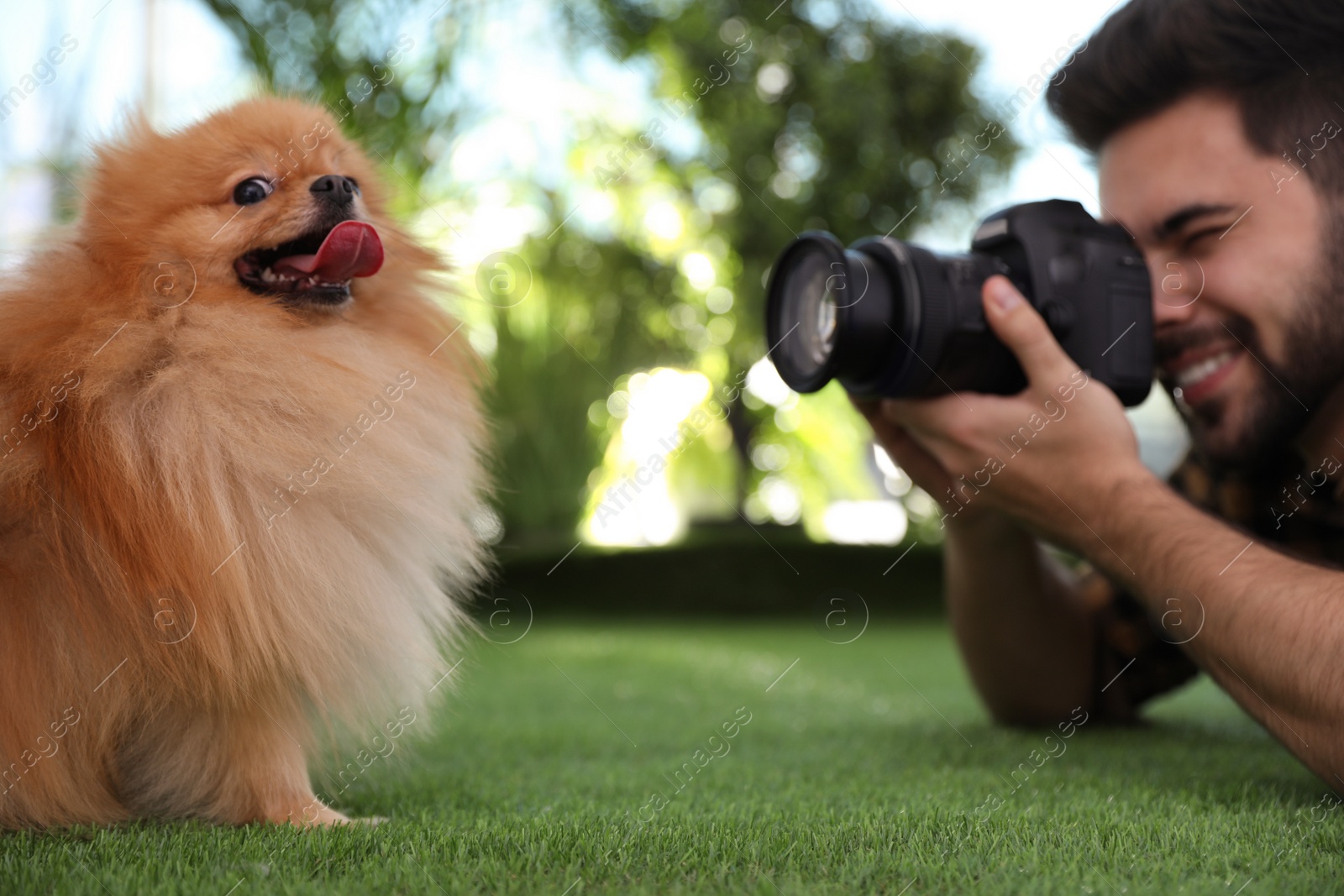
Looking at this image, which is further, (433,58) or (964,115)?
(964,115)

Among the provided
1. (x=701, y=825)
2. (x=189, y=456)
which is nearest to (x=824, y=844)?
(x=701, y=825)

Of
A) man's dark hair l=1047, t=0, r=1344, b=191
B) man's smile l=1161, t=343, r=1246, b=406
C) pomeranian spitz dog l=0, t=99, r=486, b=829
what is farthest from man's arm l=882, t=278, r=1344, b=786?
pomeranian spitz dog l=0, t=99, r=486, b=829

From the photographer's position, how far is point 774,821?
1.06 metres

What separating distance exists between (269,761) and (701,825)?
49 centimetres

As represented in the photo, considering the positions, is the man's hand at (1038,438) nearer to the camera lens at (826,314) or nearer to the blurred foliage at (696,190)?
the camera lens at (826,314)

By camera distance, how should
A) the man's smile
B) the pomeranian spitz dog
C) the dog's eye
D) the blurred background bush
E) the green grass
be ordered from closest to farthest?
the green grass
the pomeranian spitz dog
the dog's eye
the man's smile
the blurred background bush

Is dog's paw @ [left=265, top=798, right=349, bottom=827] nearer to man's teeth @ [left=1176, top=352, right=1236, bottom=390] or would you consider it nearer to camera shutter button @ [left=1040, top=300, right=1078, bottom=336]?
camera shutter button @ [left=1040, top=300, right=1078, bottom=336]

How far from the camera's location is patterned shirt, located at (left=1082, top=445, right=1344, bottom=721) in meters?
1.56

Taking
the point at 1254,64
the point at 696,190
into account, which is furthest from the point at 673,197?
the point at 1254,64

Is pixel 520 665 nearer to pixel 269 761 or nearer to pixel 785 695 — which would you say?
pixel 785 695

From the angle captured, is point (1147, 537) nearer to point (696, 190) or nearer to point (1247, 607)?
point (1247, 607)

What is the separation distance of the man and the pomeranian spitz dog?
792mm

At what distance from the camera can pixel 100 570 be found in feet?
3.15

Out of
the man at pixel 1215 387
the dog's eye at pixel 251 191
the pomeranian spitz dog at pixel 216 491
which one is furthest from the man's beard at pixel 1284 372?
the dog's eye at pixel 251 191
